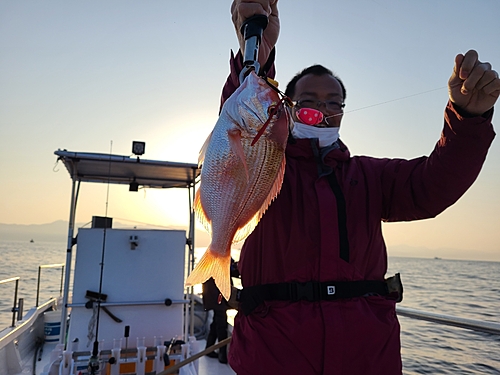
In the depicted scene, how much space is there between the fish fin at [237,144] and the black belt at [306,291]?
1.56ft

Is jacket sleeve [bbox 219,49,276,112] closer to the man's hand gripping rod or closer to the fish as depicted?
the man's hand gripping rod

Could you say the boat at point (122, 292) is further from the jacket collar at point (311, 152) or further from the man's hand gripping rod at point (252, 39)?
the man's hand gripping rod at point (252, 39)

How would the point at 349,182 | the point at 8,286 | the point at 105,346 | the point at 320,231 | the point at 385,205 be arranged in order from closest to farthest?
1. the point at 320,231
2. the point at 349,182
3. the point at 385,205
4. the point at 105,346
5. the point at 8,286

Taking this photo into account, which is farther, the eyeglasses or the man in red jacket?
the eyeglasses

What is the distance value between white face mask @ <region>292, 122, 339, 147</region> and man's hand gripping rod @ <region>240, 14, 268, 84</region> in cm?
46

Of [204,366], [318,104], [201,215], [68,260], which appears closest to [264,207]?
[201,215]

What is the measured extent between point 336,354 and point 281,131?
2.89ft

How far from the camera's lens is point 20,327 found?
20.7 ft

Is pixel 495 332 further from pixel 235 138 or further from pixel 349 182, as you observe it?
pixel 235 138

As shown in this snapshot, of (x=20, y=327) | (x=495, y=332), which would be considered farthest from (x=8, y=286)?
(x=495, y=332)

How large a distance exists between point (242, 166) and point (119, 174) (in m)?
4.99

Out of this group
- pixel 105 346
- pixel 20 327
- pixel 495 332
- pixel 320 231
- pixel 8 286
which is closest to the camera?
pixel 320 231

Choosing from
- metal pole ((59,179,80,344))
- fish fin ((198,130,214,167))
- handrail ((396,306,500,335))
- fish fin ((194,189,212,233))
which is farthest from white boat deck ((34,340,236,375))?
fish fin ((198,130,214,167))

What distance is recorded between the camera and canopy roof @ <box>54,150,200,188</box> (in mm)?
5023
